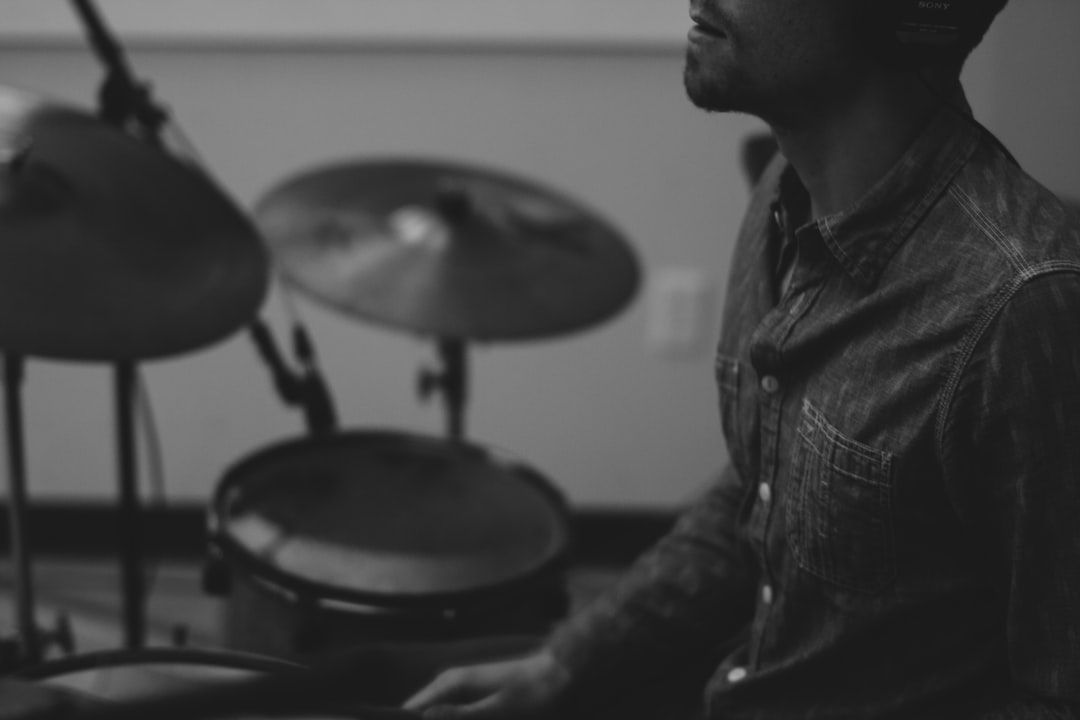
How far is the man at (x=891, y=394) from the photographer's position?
0.73 meters

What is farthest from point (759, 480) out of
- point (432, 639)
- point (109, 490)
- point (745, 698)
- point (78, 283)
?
point (109, 490)

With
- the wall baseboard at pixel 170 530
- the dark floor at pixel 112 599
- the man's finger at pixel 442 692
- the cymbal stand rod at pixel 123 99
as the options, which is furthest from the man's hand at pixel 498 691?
the wall baseboard at pixel 170 530

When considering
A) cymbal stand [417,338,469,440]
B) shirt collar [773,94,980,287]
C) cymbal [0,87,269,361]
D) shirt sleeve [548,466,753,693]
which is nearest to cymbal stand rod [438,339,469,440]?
cymbal stand [417,338,469,440]

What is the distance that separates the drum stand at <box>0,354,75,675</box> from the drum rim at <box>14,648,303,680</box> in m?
0.48

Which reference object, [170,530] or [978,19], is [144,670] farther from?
[170,530]

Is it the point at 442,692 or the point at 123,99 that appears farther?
the point at 123,99

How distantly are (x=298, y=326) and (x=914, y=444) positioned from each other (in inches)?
35.1

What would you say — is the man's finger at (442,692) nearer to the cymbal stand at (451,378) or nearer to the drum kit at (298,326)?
the drum kit at (298,326)

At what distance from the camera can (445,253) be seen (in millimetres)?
1471

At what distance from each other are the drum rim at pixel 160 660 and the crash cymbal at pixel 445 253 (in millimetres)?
602

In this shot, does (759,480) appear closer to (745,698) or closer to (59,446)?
(745,698)

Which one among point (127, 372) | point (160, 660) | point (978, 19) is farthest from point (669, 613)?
point (127, 372)

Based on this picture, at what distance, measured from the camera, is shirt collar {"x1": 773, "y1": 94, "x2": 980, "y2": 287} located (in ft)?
A: 2.62

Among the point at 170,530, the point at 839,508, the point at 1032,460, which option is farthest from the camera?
the point at 170,530
